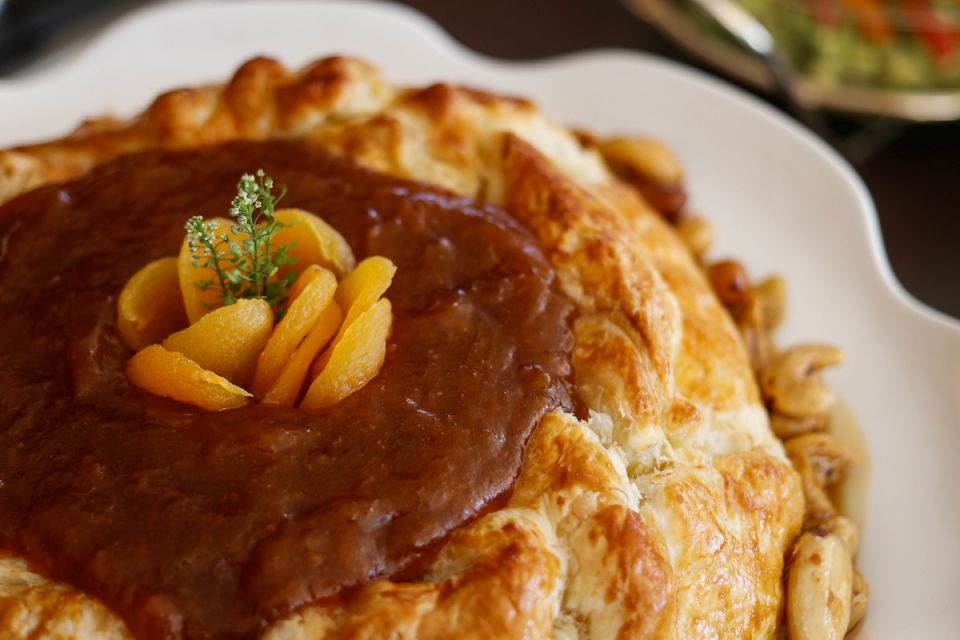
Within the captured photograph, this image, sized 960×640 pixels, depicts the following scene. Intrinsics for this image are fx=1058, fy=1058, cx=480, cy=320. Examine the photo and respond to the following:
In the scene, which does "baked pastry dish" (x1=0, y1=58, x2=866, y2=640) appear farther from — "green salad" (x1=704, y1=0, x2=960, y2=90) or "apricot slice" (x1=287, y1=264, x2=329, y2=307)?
"green salad" (x1=704, y1=0, x2=960, y2=90)

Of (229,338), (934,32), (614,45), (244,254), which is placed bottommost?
(614,45)

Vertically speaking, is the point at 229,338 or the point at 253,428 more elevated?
the point at 229,338

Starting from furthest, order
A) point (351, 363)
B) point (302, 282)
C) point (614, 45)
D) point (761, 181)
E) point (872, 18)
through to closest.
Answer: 1. point (614, 45)
2. point (872, 18)
3. point (761, 181)
4. point (302, 282)
5. point (351, 363)

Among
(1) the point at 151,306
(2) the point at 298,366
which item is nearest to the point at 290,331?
(2) the point at 298,366

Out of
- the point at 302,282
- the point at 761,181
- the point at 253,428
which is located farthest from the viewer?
the point at 761,181

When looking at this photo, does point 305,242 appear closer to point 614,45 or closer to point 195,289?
point 195,289

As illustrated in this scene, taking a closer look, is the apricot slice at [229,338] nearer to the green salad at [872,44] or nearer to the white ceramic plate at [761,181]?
the white ceramic plate at [761,181]

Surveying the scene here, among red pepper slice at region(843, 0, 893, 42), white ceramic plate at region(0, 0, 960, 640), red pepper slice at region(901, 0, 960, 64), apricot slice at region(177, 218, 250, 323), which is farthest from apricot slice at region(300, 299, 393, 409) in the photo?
red pepper slice at region(901, 0, 960, 64)
